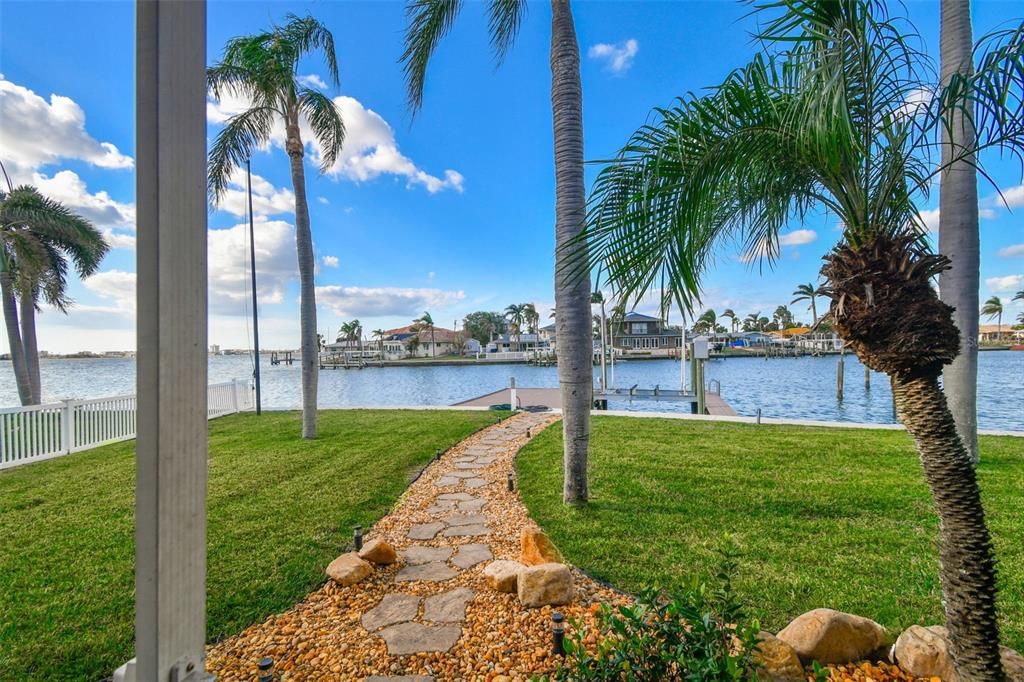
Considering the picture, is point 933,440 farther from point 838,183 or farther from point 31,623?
point 31,623

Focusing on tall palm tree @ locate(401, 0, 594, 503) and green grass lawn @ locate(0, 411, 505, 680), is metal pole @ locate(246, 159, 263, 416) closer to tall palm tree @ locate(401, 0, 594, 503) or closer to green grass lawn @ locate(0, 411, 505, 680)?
green grass lawn @ locate(0, 411, 505, 680)

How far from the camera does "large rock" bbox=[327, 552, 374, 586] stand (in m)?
2.70

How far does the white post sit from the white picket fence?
8.05 m

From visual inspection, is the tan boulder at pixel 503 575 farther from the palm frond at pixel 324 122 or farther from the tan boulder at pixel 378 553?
the palm frond at pixel 324 122

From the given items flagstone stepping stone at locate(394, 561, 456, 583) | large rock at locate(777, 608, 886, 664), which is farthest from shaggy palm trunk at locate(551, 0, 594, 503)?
large rock at locate(777, 608, 886, 664)

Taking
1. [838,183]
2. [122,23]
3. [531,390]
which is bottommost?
[531,390]

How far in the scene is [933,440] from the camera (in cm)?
173

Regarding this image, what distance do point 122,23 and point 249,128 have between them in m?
7.18

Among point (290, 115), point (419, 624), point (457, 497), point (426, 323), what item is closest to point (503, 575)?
point (419, 624)

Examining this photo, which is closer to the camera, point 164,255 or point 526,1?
point 164,255

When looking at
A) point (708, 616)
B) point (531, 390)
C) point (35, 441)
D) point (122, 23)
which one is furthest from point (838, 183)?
point (531, 390)

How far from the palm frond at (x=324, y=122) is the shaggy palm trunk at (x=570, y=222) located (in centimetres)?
502

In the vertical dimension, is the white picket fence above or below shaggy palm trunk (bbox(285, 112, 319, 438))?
below

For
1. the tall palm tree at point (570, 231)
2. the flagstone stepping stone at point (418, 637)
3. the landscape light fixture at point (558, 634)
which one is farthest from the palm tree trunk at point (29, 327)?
the landscape light fixture at point (558, 634)
